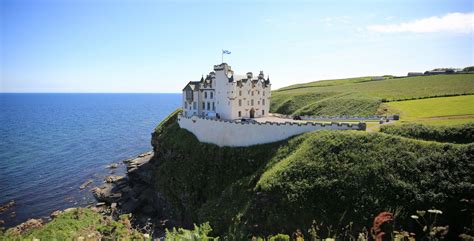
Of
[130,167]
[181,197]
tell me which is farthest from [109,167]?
[181,197]

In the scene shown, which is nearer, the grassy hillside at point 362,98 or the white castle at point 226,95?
the white castle at point 226,95

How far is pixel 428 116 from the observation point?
41.4 meters

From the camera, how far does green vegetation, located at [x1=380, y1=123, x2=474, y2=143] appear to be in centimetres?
2778

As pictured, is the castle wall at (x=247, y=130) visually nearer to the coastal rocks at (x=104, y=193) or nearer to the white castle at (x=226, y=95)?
the white castle at (x=226, y=95)

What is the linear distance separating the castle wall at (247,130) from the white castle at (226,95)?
15.9 feet

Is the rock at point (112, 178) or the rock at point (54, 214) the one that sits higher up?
the rock at point (112, 178)

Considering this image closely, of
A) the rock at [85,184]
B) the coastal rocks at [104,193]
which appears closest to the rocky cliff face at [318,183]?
the coastal rocks at [104,193]

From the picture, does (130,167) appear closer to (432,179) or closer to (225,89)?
(225,89)

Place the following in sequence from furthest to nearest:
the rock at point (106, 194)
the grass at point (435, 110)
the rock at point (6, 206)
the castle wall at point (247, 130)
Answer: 1. the rock at point (106, 194)
2. the rock at point (6, 206)
3. the castle wall at point (247, 130)
4. the grass at point (435, 110)

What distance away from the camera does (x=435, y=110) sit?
4506 cm

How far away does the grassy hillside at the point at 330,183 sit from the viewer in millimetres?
24703

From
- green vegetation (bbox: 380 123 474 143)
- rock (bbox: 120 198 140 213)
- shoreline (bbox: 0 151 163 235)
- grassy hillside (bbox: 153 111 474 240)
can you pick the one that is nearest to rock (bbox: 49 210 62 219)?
shoreline (bbox: 0 151 163 235)

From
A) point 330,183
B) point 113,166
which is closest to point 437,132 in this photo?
point 330,183

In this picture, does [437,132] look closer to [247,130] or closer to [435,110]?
[435,110]
